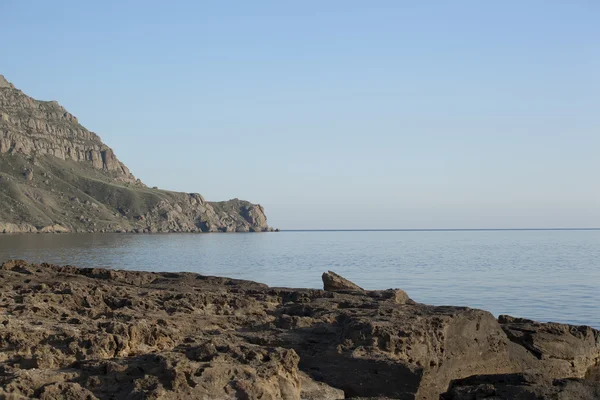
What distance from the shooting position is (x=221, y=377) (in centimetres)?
873

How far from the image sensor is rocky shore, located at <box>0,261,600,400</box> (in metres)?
8.67

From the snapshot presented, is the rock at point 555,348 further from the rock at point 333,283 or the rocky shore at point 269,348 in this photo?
the rock at point 333,283

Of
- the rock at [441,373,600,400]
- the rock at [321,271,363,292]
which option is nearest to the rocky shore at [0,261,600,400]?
the rock at [441,373,600,400]

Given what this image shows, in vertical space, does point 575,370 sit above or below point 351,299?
below

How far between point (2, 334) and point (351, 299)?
8.69 metres

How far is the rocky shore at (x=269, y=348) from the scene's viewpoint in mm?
8672

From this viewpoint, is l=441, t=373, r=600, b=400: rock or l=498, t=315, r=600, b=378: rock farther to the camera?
l=498, t=315, r=600, b=378: rock

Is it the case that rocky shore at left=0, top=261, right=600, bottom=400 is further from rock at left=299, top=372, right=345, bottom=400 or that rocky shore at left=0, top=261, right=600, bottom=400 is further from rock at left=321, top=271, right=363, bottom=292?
rock at left=321, top=271, right=363, bottom=292

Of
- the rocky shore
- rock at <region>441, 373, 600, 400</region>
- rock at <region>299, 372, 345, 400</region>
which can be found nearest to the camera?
the rocky shore

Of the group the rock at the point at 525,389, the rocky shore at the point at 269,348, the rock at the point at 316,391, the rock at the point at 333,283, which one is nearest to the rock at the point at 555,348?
the rocky shore at the point at 269,348

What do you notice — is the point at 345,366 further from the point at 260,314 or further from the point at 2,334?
the point at 2,334

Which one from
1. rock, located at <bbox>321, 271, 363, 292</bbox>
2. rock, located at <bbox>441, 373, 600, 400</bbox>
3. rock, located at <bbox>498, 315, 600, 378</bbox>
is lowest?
rock, located at <bbox>498, 315, 600, 378</bbox>

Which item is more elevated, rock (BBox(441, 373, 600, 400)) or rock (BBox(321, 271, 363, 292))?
rock (BBox(321, 271, 363, 292))

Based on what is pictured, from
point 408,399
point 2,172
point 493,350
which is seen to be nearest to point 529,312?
point 493,350
